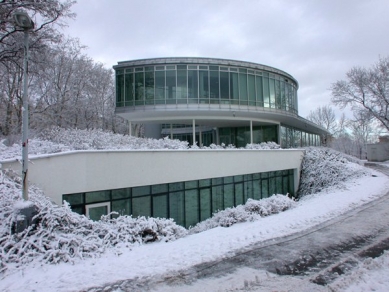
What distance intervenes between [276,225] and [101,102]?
34017 millimetres

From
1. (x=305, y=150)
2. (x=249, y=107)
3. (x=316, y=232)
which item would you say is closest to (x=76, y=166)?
(x=316, y=232)

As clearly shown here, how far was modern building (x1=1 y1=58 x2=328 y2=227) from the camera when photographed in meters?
10.8

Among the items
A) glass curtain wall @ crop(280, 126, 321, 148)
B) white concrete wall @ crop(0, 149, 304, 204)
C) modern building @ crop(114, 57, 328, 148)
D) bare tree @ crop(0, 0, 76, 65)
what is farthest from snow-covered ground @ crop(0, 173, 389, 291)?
glass curtain wall @ crop(280, 126, 321, 148)

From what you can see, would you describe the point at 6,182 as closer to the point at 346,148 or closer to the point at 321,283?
the point at 321,283

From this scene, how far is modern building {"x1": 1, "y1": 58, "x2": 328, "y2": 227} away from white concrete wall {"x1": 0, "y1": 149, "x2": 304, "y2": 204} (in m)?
0.03

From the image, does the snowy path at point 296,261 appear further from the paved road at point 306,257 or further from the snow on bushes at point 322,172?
the snow on bushes at point 322,172

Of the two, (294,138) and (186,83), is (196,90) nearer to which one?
(186,83)

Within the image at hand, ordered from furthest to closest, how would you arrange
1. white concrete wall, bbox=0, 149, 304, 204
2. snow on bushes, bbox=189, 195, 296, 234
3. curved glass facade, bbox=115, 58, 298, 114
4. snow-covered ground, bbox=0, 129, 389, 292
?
curved glass facade, bbox=115, 58, 298, 114
snow on bushes, bbox=189, 195, 296, 234
white concrete wall, bbox=0, 149, 304, 204
snow-covered ground, bbox=0, 129, 389, 292

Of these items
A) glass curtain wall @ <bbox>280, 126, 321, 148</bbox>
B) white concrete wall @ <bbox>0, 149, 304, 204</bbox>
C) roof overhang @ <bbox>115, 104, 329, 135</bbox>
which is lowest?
white concrete wall @ <bbox>0, 149, 304, 204</bbox>

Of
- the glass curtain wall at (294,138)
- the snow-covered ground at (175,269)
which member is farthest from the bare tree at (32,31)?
the glass curtain wall at (294,138)

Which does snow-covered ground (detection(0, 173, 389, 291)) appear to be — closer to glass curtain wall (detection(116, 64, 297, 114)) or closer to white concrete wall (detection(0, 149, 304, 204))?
white concrete wall (detection(0, 149, 304, 204))

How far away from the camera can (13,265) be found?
6172 mm

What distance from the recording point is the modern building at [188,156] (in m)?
10.8

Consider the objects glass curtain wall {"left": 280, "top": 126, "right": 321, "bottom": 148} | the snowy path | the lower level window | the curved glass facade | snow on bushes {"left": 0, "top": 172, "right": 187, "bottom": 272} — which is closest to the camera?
the snowy path
